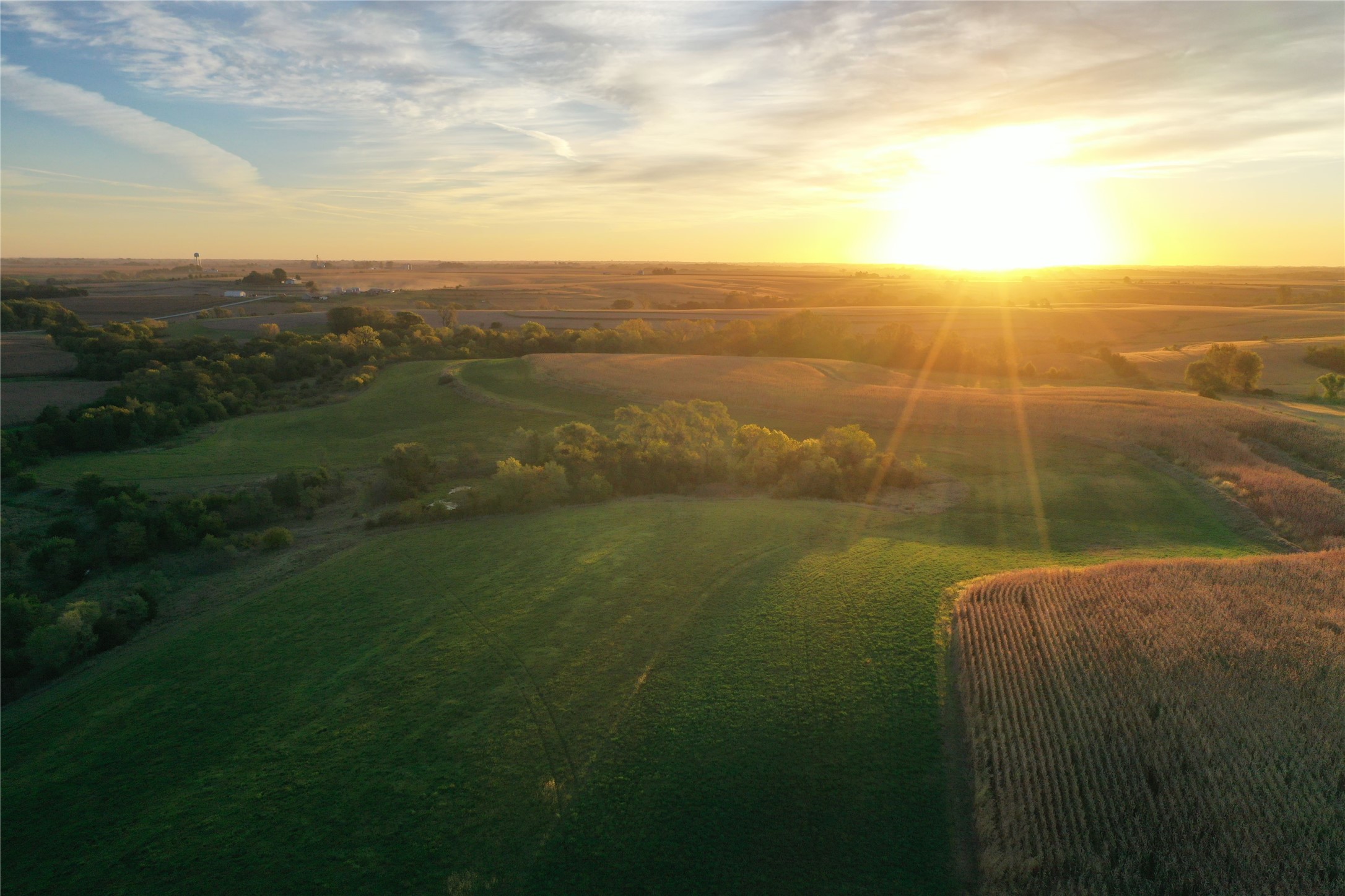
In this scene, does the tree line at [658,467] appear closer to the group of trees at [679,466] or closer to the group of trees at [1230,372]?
the group of trees at [679,466]

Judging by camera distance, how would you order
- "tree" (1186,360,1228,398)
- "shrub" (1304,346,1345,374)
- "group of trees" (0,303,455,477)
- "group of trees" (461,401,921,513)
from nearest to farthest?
"group of trees" (461,401,921,513)
"group of trees" (0,303,455,477)
"tree" (1186,360,1228,398)
"shrub" (1304,346,1345,374)

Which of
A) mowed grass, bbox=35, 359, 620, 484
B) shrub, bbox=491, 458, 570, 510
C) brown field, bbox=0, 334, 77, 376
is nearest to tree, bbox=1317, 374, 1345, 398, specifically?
mowed grass, bbox=35, 359, 620, 484

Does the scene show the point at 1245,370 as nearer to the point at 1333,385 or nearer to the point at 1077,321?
the point at 1333,385

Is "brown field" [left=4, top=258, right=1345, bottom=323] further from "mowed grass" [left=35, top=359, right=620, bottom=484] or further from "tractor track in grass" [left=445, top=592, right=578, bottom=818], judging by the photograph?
"tractor track in grass" [left=445, top=592, right=578, bottom=818]

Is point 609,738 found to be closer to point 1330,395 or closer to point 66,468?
point 66,468

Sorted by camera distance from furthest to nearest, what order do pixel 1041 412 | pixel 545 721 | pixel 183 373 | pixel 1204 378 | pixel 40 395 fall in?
pixel 183 373 < pixel 1204 378 < pixel 40 395 < pixel 1041 412 < pixel 545 721

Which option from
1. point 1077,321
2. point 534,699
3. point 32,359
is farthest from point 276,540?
point 1077,321

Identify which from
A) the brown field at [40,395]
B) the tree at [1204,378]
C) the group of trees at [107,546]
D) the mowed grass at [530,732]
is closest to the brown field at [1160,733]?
the mowed grass at [530,732]
